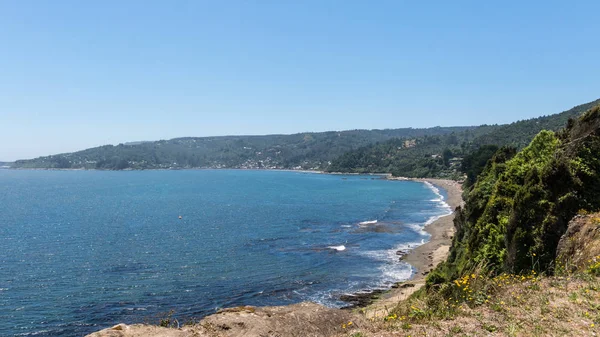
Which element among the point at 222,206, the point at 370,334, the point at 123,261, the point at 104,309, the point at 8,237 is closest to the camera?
the point at 370,334

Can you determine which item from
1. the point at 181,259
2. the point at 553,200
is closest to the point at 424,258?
the point at 181,259

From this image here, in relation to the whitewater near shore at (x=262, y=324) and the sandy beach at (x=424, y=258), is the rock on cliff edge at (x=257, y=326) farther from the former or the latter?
the sandy beach at (x=424, y=258)

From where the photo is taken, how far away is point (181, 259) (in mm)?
50094

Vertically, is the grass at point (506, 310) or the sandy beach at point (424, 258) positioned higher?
the grass at point (506, 310)

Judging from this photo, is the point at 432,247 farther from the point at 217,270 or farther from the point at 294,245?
the point at 217,270

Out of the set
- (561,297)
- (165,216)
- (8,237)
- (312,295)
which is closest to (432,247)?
(312,295)

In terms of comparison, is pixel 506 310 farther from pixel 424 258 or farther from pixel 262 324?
pixel 424 258

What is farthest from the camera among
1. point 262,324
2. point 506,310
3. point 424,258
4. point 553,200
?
point 424,258

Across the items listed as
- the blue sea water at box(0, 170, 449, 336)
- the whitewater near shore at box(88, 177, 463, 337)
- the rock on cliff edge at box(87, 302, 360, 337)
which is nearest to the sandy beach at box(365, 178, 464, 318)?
the blue sea water at box(0, 170, 449, 336)

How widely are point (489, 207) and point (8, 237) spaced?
66923 mm

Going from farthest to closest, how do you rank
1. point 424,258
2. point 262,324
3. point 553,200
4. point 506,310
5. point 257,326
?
point 424,258 → point 553,200 → point 262,324 → point 257,326 → point 506,310

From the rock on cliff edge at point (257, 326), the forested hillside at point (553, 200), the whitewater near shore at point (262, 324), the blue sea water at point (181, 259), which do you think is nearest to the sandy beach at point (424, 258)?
the blue sea water at point (181, 259)

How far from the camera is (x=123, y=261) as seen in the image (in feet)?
160

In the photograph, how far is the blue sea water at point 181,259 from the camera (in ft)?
113
